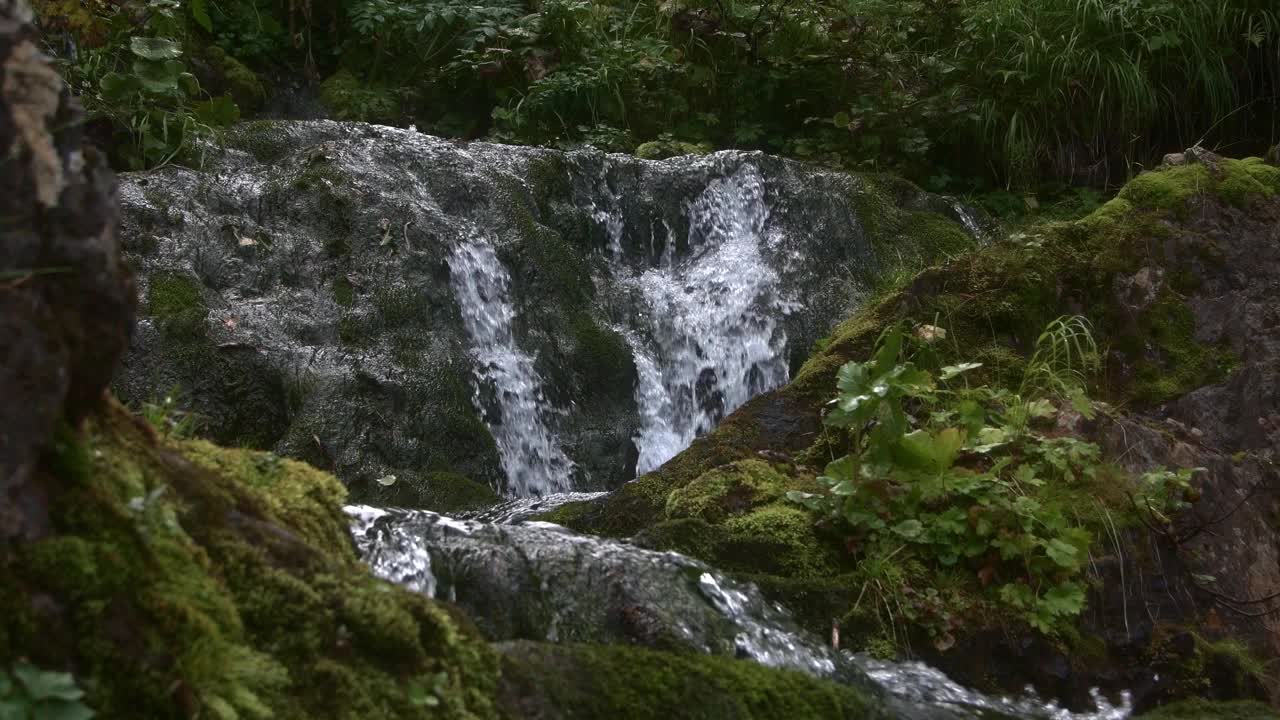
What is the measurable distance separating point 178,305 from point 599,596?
3584 mm

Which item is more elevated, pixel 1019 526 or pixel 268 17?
pixel 268 17

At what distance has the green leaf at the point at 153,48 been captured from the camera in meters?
6.43

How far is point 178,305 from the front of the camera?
18.6ft

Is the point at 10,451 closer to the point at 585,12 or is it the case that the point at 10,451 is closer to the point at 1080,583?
the point at 1080,583

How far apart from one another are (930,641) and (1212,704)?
2.61ft

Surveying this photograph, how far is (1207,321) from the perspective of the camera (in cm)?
529

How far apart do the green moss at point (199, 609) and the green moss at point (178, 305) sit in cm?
358

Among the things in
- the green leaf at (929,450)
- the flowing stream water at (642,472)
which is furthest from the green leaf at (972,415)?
the flowing stream water at (642,472)

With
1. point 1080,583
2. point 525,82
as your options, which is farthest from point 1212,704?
point 525,82

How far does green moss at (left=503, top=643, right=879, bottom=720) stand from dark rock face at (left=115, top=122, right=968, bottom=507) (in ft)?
11.0

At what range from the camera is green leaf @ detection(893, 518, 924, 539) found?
3770mm

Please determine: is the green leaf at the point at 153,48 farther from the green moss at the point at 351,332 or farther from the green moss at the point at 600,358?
the green moss at the point at 600,358

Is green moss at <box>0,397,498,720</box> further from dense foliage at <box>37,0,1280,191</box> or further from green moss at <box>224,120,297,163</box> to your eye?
dense foliage at <box>37,0,1280,191</box>

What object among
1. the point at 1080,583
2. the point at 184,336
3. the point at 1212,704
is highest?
the point at 184,336
